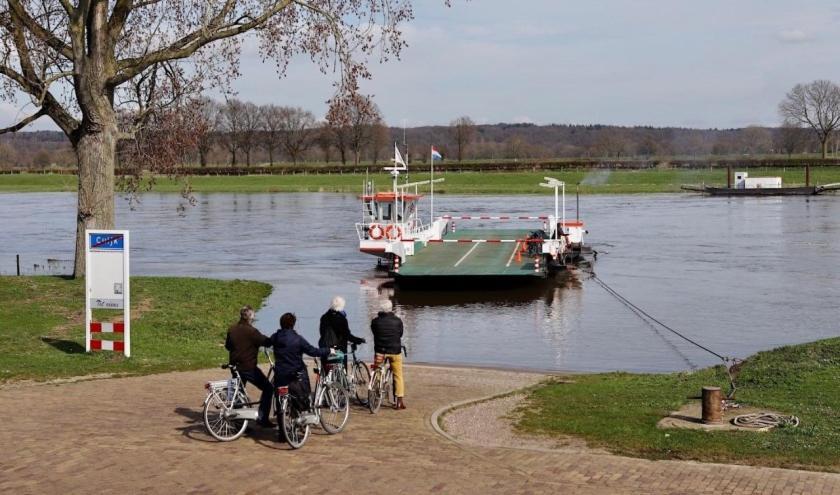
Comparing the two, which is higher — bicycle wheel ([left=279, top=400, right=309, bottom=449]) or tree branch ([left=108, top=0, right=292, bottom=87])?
tree branch ([left=108, top=0, right=292, bottom=87])

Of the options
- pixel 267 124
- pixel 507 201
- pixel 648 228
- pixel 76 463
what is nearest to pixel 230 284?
pixel 76 463

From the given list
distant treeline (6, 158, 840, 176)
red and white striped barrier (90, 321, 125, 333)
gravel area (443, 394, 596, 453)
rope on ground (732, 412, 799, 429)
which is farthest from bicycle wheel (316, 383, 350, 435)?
distant treeline (6, 158, 840, 176)

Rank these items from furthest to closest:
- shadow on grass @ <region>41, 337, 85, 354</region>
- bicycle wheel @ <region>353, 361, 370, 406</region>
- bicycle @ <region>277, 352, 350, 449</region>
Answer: shadow on grass @ <region>41, 337, 85, 354</region>, bicycle wheel @ <region>353, 361, 370, 406</region>, bicycle @ <region>277, 352, 350, 449</region>

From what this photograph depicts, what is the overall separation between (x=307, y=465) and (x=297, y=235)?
159ft

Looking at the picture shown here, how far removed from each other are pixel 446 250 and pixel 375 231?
3.47m

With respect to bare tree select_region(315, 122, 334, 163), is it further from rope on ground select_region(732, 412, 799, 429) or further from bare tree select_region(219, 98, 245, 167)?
rope on ground select_region(732, 412, 799, 429)

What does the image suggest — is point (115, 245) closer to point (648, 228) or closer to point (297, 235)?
point (297, 235)

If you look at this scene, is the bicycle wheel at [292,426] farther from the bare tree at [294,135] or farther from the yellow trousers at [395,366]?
the bare tree at [294,135]

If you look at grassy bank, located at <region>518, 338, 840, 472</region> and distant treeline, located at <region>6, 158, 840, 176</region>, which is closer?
grassy bank, located at <region>518, 338, 840, 472</region>

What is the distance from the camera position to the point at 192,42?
2445 cm

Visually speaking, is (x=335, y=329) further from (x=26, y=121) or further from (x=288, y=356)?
(x=26, y=121)

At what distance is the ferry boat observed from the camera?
111 ft

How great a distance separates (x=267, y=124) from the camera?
196 meters

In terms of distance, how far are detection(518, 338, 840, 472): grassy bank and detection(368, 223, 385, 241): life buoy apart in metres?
23.3
